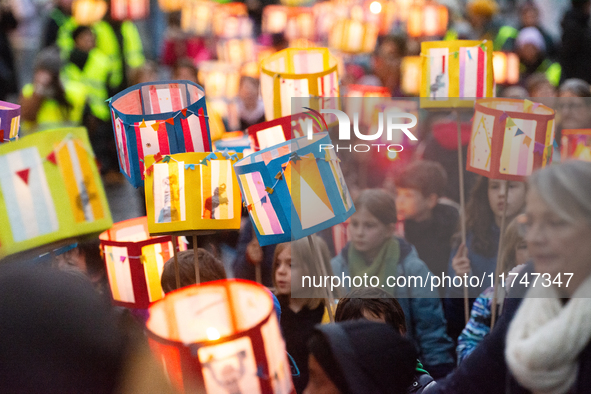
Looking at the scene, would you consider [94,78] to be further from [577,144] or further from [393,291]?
[577,144]

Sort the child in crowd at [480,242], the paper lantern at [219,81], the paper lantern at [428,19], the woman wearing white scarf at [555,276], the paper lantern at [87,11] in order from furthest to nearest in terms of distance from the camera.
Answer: the paper lantern at [428,19], the paper lantern at [87,11], the paper lantern at [219,81], the child in crowd at [480,242], the woman wearing white scarf at [555,276]

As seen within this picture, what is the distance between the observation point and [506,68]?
750 cm

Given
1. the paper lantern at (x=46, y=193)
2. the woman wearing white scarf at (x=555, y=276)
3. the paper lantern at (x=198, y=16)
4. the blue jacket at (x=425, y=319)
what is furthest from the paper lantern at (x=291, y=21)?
the woman wearing white scarf at (x=555, y=276)

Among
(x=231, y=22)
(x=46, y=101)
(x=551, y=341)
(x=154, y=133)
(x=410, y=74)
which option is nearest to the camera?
(x=551, y=341)

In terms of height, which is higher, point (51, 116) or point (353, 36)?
point (353, 36)

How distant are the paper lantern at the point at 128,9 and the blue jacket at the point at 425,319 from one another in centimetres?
848

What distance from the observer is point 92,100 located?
7.46m

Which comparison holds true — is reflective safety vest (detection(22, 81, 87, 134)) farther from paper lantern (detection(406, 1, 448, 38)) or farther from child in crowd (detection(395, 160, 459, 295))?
paper lantern (detection(406, 1, 448, 38))

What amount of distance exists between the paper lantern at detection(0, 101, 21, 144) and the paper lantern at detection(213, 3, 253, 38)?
8.81 metres

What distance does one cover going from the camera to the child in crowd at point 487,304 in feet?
7.86

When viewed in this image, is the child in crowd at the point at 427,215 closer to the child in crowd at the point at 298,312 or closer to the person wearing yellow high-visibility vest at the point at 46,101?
the child in crowd at the point at 298,312

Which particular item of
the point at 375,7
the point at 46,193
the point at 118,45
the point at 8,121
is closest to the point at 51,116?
the point at 118,45

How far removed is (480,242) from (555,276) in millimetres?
1959

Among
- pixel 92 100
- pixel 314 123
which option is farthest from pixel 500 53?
pixel 314 123
